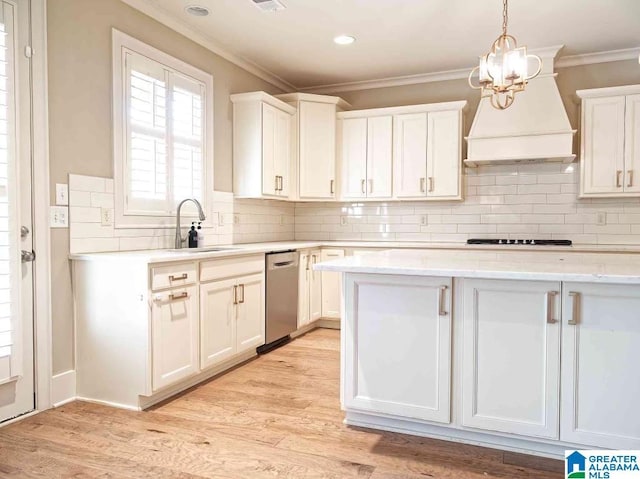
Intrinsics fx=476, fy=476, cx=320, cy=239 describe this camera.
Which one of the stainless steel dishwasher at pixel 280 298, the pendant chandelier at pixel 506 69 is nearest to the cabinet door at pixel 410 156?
the stainless steel dishwasher at pixel 280 298

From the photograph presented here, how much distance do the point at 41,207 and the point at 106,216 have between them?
1.47 feet

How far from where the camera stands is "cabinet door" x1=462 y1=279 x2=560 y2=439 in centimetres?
214

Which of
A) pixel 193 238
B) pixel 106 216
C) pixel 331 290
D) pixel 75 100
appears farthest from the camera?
pixel 331 290

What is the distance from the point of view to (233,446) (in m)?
2.35

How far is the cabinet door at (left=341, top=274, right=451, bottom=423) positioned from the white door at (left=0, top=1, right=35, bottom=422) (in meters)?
1.77

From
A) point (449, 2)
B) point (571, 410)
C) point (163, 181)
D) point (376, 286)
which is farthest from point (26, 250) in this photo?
point (449, 2)

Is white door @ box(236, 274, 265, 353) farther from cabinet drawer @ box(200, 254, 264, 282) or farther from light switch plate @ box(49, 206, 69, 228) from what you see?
light switch plate @ box(49, 206, 69, 228)

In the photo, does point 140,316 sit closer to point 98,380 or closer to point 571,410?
point 98,380

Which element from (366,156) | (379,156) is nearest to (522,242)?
(379,156)

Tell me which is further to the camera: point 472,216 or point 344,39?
point 472,216

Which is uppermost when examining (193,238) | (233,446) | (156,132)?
(156,132)

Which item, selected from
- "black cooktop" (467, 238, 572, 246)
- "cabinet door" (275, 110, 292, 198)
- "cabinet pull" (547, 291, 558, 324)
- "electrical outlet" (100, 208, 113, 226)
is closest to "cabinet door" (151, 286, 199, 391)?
"electrical outlet" (100, 208, 113, 226)

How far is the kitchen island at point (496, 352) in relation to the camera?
2.04 metres

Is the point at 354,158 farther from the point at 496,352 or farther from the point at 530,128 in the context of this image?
the point at 496,352
